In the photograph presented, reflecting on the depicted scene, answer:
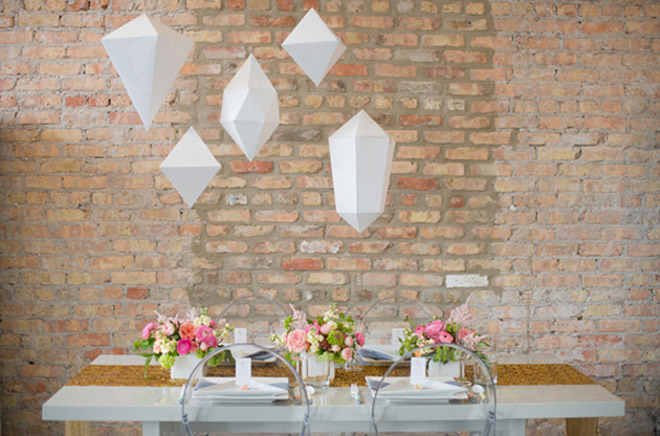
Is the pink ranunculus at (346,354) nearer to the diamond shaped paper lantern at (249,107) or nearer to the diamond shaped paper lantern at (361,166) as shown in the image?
the diamond shaped paper lantern at (361,166)

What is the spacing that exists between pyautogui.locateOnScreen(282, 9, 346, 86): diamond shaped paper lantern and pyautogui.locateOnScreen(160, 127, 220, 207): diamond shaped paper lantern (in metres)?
0.44

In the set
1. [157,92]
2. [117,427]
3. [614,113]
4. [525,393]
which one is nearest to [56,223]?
[117,427]

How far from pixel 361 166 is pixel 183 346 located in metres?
0.89

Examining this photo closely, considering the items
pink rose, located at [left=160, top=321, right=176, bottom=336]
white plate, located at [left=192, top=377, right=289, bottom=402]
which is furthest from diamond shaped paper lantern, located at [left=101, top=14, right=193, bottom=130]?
white plate, located at [left=192, top=377, right=289, bottom=402]

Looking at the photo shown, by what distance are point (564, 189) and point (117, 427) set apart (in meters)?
2.59

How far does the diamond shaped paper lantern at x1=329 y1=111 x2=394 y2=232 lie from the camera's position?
2.09 m

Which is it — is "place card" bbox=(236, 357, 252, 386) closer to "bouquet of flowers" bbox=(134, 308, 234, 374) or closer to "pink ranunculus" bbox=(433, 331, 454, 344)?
"bouquet of flowers" bbox=(134, 308, 234, 374)

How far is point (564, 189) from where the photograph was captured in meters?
3.36

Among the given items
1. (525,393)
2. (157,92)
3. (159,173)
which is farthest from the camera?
(159,173)

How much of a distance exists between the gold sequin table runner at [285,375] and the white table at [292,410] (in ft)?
0.26

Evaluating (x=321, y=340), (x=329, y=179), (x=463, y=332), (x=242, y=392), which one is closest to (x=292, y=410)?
(x=242, y=392)

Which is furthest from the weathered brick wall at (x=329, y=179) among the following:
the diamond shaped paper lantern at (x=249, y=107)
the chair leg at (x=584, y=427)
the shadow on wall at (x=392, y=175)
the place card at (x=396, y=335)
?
the diamond shaped paper lantern at (x=249, y=107)

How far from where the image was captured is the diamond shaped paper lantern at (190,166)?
7.14ft

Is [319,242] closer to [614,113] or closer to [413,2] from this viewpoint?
[413,2]
